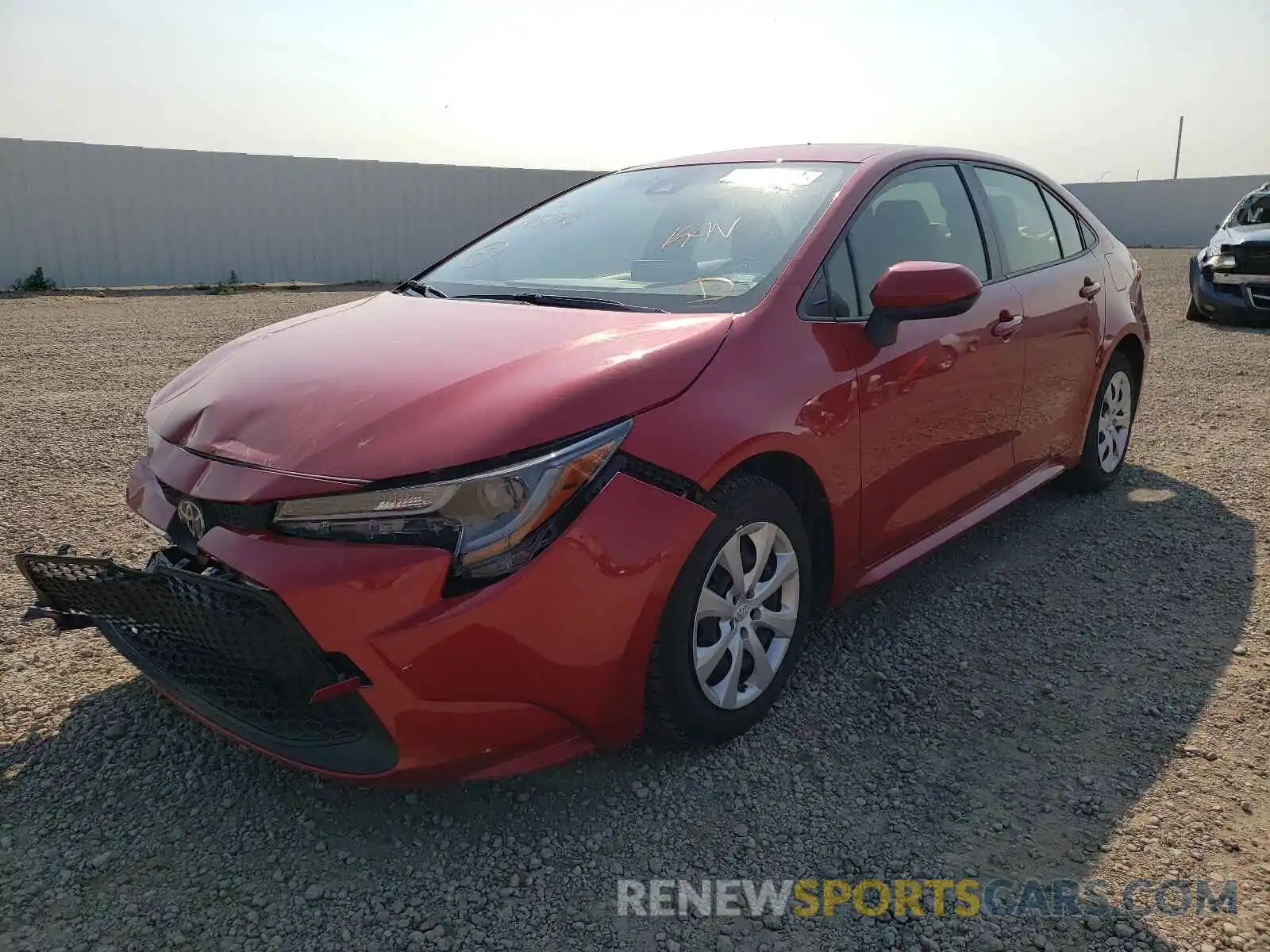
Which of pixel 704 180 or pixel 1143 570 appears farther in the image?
pixel 1143 570

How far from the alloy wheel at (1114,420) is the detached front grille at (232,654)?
3.71 meters

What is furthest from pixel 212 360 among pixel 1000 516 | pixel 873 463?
pixel 1000 516

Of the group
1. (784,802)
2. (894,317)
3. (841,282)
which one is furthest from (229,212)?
(784,802)

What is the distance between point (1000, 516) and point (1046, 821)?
2251 millimetres

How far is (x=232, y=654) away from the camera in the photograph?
2.07 metres

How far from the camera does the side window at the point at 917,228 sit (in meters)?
2.96

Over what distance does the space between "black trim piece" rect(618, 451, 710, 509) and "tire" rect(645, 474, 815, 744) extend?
0.20 ft

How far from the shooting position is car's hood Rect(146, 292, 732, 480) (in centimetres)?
204

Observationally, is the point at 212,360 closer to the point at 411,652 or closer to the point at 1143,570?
the point at 411,652

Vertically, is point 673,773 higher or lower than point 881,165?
lower

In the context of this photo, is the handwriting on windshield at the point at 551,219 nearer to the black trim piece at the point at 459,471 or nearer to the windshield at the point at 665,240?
the windshield at the point at 665,240

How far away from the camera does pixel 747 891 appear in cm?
207

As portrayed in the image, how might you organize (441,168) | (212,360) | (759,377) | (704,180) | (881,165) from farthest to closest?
(441,168) → (704,180) → (881,165) → (212,360) → (759,377)

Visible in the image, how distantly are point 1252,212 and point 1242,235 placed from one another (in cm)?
85
